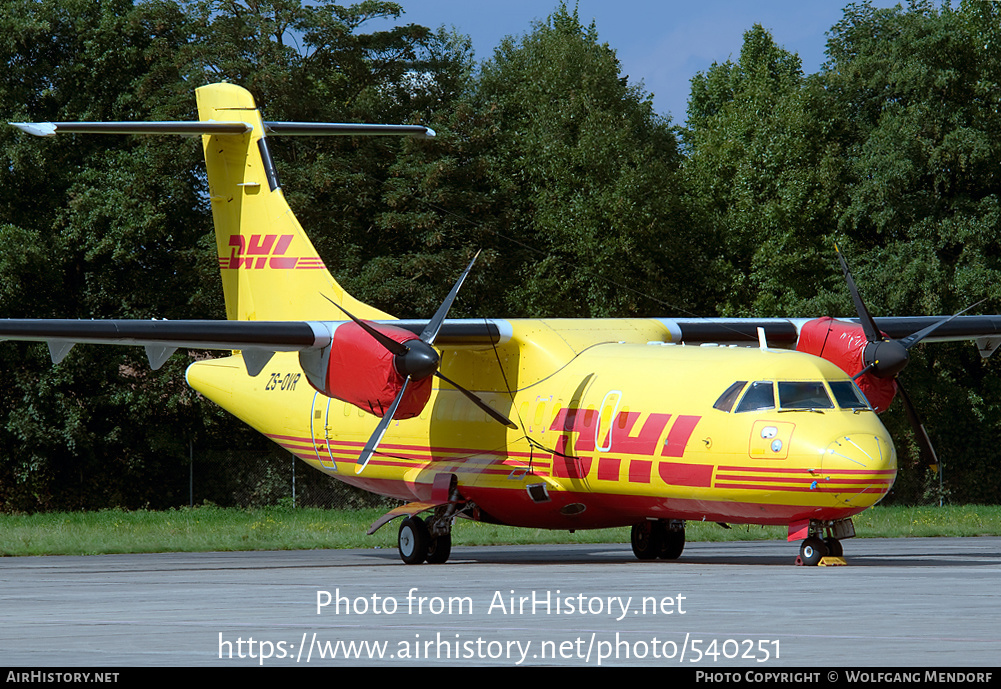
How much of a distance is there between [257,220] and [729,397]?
10449mm

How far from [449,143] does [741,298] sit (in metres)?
11.6

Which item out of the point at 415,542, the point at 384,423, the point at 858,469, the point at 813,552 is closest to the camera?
the point at 858,469

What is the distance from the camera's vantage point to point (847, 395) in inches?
619

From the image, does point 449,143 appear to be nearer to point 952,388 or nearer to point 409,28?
point 409,28

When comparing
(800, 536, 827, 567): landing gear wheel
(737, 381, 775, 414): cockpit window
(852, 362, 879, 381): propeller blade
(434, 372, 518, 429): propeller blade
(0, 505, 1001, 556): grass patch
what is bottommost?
(0, 505, 1001, 556): grass patch

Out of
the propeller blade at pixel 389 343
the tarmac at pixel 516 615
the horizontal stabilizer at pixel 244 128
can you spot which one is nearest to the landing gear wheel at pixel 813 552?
the tarmac at pixel 516 615

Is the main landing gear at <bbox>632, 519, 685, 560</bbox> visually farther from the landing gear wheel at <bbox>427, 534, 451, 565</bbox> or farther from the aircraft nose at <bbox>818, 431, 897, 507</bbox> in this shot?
the aircraft nose at <bbox>818, 431, 897, 507</bbox>

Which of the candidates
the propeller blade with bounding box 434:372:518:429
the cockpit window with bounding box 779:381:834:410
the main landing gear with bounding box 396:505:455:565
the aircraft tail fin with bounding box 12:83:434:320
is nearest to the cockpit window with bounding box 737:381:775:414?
the cockpit window with bounding box 779:381:834:410

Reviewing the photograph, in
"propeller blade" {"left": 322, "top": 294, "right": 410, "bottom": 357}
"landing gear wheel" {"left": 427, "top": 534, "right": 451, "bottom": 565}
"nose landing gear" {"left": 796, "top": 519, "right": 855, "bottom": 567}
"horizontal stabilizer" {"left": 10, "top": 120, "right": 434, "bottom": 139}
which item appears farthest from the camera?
"horizontal stabilizer" {"left": 10, "top": 120, "right": 434, "bottom": 139}

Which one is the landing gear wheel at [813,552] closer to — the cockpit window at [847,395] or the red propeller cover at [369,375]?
the cockpit window at [847,395]

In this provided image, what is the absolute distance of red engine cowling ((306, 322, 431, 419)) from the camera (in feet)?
57.5

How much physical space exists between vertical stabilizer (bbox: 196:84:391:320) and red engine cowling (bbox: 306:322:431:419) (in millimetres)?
3454

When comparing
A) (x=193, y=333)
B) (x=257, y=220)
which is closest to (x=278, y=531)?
(x=257, y=220)

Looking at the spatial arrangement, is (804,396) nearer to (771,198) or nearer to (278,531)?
(278,531)
